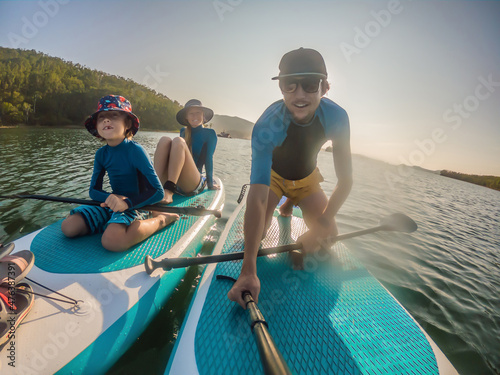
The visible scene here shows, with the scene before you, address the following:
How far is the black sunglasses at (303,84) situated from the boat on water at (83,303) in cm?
236

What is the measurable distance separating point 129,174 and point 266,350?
2.77m

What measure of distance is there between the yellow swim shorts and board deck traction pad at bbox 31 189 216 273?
5.25 feet

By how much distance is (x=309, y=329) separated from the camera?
67.2 inches

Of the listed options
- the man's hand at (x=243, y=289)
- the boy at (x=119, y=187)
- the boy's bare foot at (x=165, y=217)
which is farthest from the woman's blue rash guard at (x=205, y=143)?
the man's hand at (x=243, y=289)

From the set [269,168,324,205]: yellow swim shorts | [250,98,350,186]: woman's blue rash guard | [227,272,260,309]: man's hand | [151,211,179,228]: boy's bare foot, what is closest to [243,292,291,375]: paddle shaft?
[227,272,260,309]: man's hand

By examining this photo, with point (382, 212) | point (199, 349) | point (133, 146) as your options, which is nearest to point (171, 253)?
point (199, 349)

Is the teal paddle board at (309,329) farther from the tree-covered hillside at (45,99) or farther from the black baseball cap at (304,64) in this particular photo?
the tree-covered hillside at (45,99)

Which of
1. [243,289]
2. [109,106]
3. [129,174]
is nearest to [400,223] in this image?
[243,289]

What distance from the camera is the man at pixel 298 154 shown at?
67.9 inches

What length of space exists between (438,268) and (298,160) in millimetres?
4172

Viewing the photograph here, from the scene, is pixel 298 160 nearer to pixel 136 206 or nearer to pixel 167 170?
pixel 136 206

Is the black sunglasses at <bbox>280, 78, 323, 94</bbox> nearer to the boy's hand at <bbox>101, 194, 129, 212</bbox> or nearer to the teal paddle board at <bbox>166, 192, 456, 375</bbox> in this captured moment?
the teal paddle board at <bbox>166, 192, 456, 375</bbox>

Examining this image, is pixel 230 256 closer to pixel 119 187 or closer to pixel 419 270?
pixel 119 187

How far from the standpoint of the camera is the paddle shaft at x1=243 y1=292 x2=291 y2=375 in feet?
2.80
